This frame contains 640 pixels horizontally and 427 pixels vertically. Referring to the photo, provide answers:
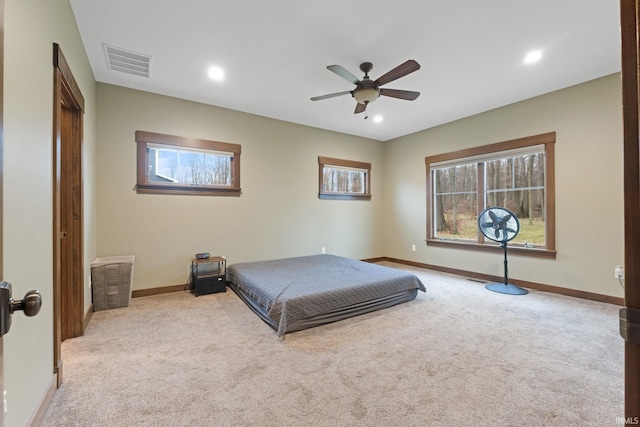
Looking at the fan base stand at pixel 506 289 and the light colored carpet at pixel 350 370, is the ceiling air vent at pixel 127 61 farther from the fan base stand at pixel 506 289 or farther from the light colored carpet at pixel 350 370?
the fan base stand at pixel 506 289

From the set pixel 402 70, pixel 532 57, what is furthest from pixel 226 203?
pixel 532 57

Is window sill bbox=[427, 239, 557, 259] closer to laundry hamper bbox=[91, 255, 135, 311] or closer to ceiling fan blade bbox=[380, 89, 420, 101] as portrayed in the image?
ceiling fan blade bbox=[380, 89, 420, 101]

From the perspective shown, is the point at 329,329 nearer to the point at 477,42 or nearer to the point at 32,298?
the point at 32,298

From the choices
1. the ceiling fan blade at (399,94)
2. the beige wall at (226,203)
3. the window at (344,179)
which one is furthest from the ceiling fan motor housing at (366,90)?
the window at (344,179)

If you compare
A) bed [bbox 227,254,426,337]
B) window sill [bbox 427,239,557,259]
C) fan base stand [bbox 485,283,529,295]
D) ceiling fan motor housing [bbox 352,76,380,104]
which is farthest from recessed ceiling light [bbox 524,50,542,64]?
fan base stand [bbox 485,283,529,295]

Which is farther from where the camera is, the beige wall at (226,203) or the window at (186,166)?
the window at (186,166)

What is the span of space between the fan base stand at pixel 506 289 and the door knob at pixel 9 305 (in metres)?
4.55

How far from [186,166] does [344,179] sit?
3005mm

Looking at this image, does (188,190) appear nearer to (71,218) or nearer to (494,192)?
(71,218)

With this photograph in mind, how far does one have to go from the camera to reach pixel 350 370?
6.54ft

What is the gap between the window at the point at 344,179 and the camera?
5441 mm

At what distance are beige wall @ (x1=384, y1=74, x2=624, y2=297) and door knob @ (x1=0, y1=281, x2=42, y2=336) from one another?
4.88 meters

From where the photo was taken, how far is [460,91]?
3.80m

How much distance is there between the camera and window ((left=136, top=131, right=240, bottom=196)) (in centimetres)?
377
